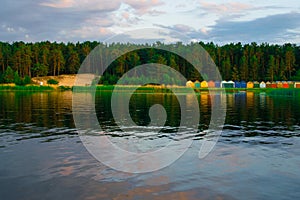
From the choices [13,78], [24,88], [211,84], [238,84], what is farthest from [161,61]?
[13,78]

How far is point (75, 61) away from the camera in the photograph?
600 feet

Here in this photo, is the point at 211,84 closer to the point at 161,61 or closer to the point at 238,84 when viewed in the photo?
the point at 238,84

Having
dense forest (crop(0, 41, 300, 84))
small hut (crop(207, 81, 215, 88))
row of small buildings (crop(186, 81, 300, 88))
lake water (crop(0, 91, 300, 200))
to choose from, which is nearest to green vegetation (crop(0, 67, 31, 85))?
dense forest (crop(0, 41, 300, 84))

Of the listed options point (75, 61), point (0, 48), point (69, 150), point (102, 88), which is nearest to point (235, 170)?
point (69, 150)

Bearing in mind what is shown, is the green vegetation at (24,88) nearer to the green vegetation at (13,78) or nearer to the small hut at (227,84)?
the green vegetation at (13,78)

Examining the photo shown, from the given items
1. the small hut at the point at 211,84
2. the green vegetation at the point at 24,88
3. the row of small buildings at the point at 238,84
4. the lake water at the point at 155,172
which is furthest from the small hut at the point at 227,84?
the lake water at the point at 155,172

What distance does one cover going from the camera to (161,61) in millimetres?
164250

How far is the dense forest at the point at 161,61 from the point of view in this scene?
16612 centimetres

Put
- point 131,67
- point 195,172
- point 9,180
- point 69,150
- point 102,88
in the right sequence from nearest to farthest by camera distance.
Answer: point 9,180
point 195,172
point 69,150
point 102,88
point 131,67

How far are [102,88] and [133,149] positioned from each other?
405ft

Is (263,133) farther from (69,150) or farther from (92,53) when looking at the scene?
(92,53)

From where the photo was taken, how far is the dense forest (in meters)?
166

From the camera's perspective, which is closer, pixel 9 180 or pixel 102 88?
pixel 9 180

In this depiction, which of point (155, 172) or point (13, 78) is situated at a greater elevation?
point (13, 78)
